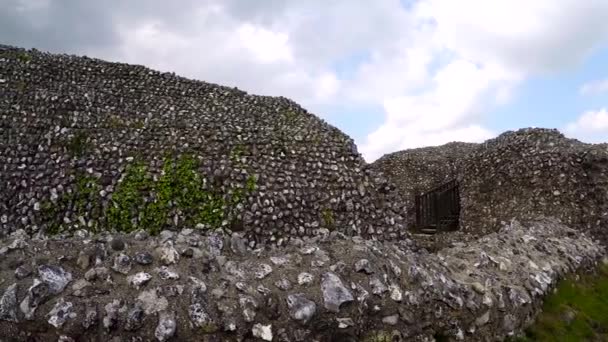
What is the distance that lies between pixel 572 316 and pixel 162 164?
29.1ft

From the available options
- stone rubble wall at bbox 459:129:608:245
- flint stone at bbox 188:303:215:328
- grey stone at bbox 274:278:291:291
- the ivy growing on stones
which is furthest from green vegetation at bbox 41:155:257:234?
stone rubble wall at bbox 459:129:608:245

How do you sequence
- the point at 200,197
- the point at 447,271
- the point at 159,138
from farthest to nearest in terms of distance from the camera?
the point at 159,138
the point at 200,197
the point at 447,271

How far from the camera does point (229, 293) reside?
203 inches

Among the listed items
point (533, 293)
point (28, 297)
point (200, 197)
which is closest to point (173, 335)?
point (28, 297)

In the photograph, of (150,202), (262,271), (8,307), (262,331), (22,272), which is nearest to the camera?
(8,307)

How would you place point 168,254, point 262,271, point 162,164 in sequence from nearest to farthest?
point 168,254 < point 262,271 < point 162,164

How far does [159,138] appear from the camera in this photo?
1317 centimetres

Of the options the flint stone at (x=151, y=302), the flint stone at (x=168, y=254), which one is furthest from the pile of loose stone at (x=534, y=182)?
the flint stone at (x=151, y=302)

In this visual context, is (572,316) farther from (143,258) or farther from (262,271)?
(143,258)

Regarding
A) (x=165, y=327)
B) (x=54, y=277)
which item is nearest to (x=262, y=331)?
(x=165, y=327)

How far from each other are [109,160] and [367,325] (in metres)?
8.90

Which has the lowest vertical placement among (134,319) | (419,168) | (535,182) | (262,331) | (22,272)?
(262,331)

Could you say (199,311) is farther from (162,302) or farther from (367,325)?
(367,325)

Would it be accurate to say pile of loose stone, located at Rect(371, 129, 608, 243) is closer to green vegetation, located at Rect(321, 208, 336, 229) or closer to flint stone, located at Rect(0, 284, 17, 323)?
green vegetation, located at Rect(321, 208, 336, 229)
